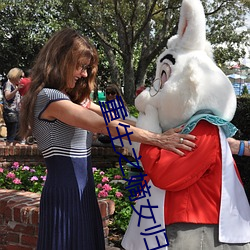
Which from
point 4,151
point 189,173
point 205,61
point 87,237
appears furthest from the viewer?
point 4,151

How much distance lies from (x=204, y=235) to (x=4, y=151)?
179 inches

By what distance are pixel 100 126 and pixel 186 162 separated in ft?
1.46

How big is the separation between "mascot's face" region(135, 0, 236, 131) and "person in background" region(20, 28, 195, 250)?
0.28 metres

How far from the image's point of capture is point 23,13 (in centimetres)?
2053

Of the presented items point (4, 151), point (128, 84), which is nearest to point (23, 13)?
point (128, 84)

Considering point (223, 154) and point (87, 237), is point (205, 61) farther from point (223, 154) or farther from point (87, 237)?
point (87, 237)

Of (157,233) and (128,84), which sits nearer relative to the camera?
(157,233)

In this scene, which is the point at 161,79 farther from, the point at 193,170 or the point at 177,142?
the point at 193,170

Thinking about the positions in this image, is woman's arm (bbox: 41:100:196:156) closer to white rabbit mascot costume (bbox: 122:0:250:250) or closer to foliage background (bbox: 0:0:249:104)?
A: white rabbit mascot costume (bbox: 122:0:250:250)

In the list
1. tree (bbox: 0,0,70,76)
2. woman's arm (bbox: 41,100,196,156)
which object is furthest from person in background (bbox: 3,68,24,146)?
tree (bbox: 0,0,70,76)

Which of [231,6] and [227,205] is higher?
[231,6]

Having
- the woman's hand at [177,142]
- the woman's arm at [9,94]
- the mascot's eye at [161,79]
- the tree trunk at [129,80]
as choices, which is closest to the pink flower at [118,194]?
the mascot's eye at [161,79]

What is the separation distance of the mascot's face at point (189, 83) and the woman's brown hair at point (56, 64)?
0.39 meters

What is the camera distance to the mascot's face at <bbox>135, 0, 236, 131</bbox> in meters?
1.92
